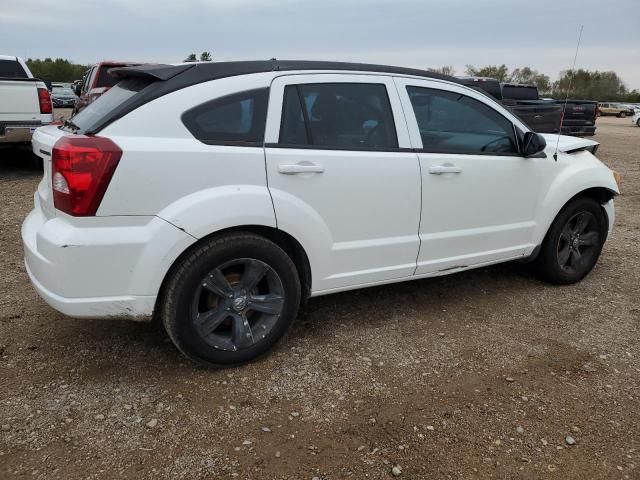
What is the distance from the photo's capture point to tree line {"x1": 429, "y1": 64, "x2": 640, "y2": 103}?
4.99 m

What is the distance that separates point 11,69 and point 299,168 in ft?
28.8

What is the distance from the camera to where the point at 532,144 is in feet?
13.2

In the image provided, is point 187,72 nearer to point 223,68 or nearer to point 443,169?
point 223,68

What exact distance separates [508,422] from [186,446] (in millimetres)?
1621

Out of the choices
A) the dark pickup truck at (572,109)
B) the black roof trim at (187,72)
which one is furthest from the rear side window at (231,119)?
the dark pickup truck at (572,109)

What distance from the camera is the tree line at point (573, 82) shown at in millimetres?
4986

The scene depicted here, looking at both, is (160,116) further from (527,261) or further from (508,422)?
(527,261)

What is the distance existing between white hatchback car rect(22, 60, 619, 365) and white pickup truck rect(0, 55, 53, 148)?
19.4 ft

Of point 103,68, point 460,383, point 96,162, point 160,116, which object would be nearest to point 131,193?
point 96,162

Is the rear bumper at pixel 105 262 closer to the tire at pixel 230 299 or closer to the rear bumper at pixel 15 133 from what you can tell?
the tire at pixel 230 299

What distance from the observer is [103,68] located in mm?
12734

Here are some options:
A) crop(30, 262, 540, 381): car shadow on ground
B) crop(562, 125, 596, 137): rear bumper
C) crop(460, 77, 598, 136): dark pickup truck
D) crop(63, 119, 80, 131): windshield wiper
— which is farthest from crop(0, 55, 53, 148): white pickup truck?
crop(562, 125, 596, 137): rear bumper

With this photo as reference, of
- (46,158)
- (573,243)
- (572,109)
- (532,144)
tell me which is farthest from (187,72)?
(572,109)

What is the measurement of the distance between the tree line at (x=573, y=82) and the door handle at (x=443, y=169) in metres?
1.01
